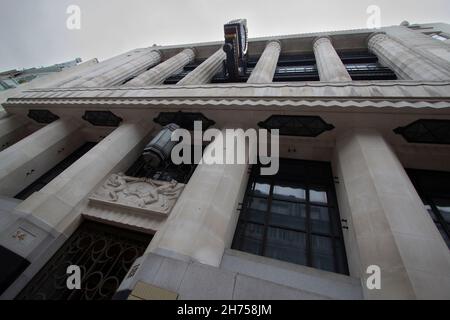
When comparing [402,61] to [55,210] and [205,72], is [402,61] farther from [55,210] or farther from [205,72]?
[55,210]

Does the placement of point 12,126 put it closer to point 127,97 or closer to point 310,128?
point 127,97

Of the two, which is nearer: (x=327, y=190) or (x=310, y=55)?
(x=327, y=190)

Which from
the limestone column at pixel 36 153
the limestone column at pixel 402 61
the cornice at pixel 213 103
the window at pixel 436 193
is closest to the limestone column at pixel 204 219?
the cornice at pixel 213 103

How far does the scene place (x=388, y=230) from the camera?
3.74 m

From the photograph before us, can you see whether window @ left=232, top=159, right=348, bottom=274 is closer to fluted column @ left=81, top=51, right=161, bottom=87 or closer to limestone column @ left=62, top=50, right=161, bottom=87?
fluted column @ left=81, top=51, right=161, bottom=87

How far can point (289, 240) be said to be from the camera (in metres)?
5.39

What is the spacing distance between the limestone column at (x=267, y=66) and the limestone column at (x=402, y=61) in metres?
5.76

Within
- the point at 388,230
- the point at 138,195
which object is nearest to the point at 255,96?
the point at 138,195

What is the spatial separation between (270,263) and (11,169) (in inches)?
358

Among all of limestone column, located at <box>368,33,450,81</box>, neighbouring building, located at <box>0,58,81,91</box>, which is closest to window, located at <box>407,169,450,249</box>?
limestone column, located at <box>368,33,450,81</box>

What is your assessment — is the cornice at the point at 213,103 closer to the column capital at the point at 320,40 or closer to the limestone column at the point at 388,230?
the limestone column at the point at 388,230

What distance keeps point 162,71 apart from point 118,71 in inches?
119

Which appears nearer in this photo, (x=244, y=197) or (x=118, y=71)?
(x=244, y=197)
